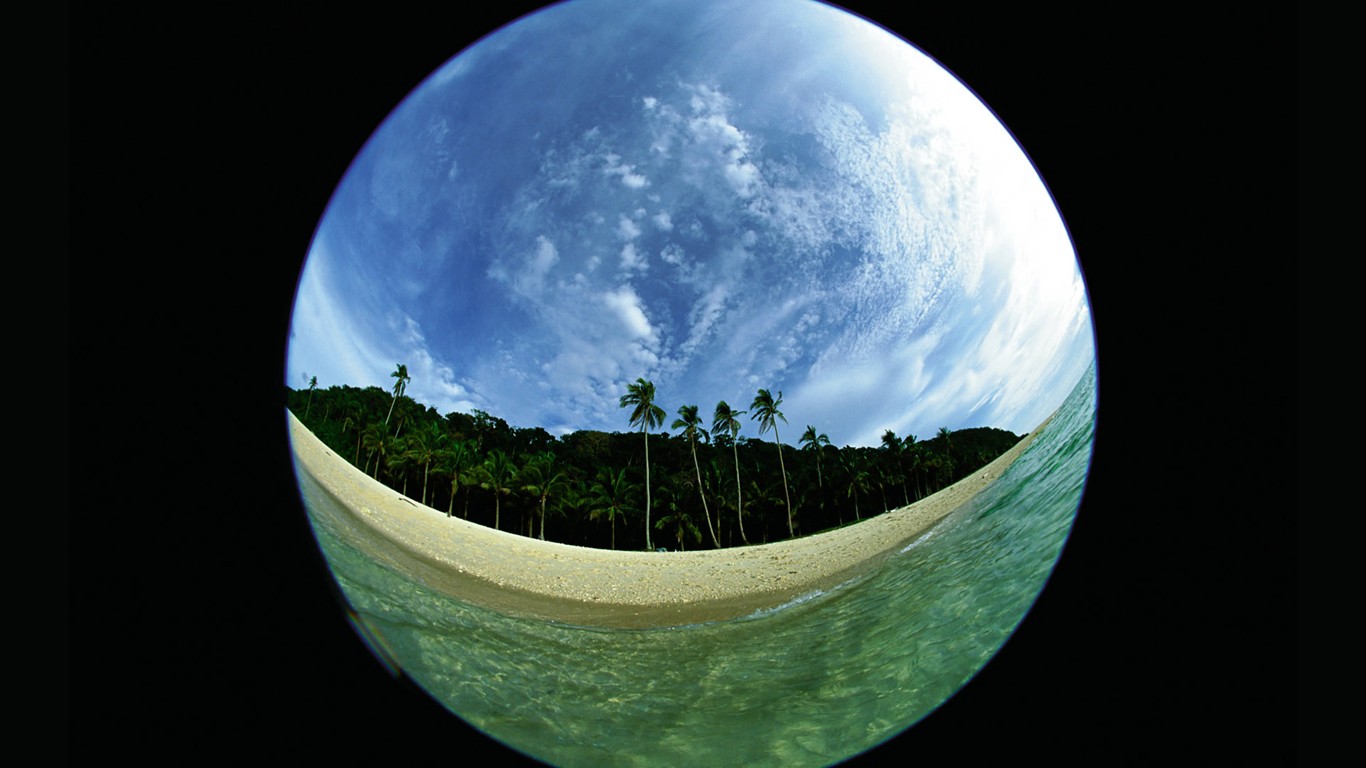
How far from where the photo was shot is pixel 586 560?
12.5 meters

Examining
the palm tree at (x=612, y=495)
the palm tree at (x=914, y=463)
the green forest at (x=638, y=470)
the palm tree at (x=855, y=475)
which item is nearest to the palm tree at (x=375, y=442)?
the green forest at (x=638, y=470)

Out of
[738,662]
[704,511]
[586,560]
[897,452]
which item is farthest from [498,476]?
[897,452]

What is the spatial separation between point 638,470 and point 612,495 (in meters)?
1.44

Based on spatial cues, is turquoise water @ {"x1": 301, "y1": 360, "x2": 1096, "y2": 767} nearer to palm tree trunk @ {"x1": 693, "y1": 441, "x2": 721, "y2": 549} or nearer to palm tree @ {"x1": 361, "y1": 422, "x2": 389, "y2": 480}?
palm tree @ {"x1": 361, "y1": 422, "x2": 389, "y2": 480}

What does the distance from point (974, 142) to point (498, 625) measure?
358 inches

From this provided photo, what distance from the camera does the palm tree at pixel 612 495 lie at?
470 inches

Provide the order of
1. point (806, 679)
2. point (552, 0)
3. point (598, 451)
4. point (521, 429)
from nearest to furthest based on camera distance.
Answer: point (552, 0)
point (806, 679)
point (521, 429)
point (598, 451)

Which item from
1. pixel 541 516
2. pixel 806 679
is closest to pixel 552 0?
pixel 806 679

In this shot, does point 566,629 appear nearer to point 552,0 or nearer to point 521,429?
point 521,429

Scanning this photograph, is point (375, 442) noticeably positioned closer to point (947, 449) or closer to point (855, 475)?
point (855, 475)

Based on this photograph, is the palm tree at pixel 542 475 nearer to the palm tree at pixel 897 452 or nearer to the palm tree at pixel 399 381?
the palm tree at pixel 399 381

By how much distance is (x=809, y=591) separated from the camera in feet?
29.0

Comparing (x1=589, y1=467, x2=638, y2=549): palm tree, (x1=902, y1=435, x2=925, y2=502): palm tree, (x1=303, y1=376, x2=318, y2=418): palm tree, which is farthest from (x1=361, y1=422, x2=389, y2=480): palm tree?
(x1=902, y1=435, x2=925, y2=502): palm tree

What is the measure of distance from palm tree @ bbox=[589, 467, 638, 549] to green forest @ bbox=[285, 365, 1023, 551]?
4 centimetres
